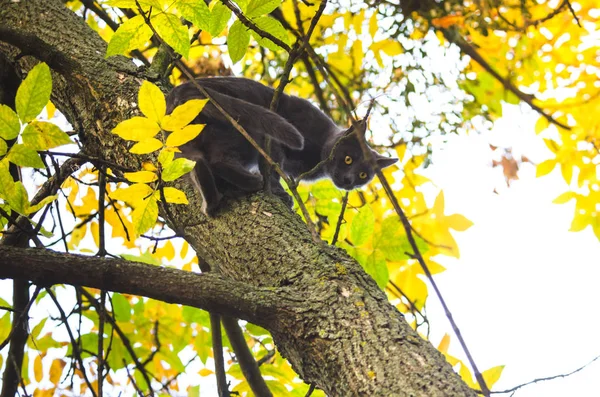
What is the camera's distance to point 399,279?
8.04 feet

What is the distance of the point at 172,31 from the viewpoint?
141cm

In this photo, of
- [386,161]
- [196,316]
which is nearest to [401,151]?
[386,161]

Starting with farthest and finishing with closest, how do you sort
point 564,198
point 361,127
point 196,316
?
point 564,198
point 196,316
point 361,127

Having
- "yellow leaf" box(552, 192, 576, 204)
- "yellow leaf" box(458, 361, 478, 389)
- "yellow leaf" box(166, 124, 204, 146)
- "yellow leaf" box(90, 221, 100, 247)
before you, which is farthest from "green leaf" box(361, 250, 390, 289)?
"yellow leaf" box(90, 221, 100, 247)

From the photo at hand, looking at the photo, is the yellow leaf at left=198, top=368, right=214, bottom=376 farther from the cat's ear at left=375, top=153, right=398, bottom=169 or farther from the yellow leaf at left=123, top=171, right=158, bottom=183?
the yellow leaf at left=123, top=171, right=158, bottom=183

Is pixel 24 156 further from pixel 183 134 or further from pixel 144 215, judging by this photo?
pixel 183 134

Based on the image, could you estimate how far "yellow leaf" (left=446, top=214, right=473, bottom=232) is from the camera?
220 centimetres

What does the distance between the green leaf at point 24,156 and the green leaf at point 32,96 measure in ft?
0.25

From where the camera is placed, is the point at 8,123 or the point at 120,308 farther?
the point at 120,308

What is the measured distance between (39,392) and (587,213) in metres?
2.90

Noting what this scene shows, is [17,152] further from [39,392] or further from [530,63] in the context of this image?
[530,63]

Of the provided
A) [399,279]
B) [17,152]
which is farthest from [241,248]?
[399,279]

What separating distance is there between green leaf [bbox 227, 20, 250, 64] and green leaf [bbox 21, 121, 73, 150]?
0.50 m

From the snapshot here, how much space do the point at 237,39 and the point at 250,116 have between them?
2.94ft
